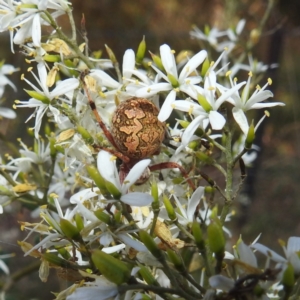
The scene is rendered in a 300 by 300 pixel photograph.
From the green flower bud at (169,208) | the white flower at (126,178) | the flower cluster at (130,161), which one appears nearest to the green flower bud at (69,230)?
the flower cluster at (130,161)

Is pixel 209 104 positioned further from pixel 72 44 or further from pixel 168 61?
pixel 72 44

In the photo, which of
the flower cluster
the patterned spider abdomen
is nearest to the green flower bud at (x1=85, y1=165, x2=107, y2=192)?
the flower cluster

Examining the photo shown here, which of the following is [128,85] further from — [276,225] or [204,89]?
[276,225]

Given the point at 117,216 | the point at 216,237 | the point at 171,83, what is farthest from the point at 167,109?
the point at 216,237

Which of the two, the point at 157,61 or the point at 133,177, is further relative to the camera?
the point at 157,61

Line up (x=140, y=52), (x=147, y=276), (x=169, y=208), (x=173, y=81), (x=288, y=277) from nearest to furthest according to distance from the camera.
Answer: (x=288, y=277), (x=147, y=276), (x=169, y=208), (x=173, y=81), (x=140, y=52)

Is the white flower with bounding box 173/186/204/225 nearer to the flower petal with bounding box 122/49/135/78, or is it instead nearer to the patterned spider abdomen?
the patterned spider abdomen

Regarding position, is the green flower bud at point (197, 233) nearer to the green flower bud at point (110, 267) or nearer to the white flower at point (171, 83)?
the green flower bud at point (110, 267)
